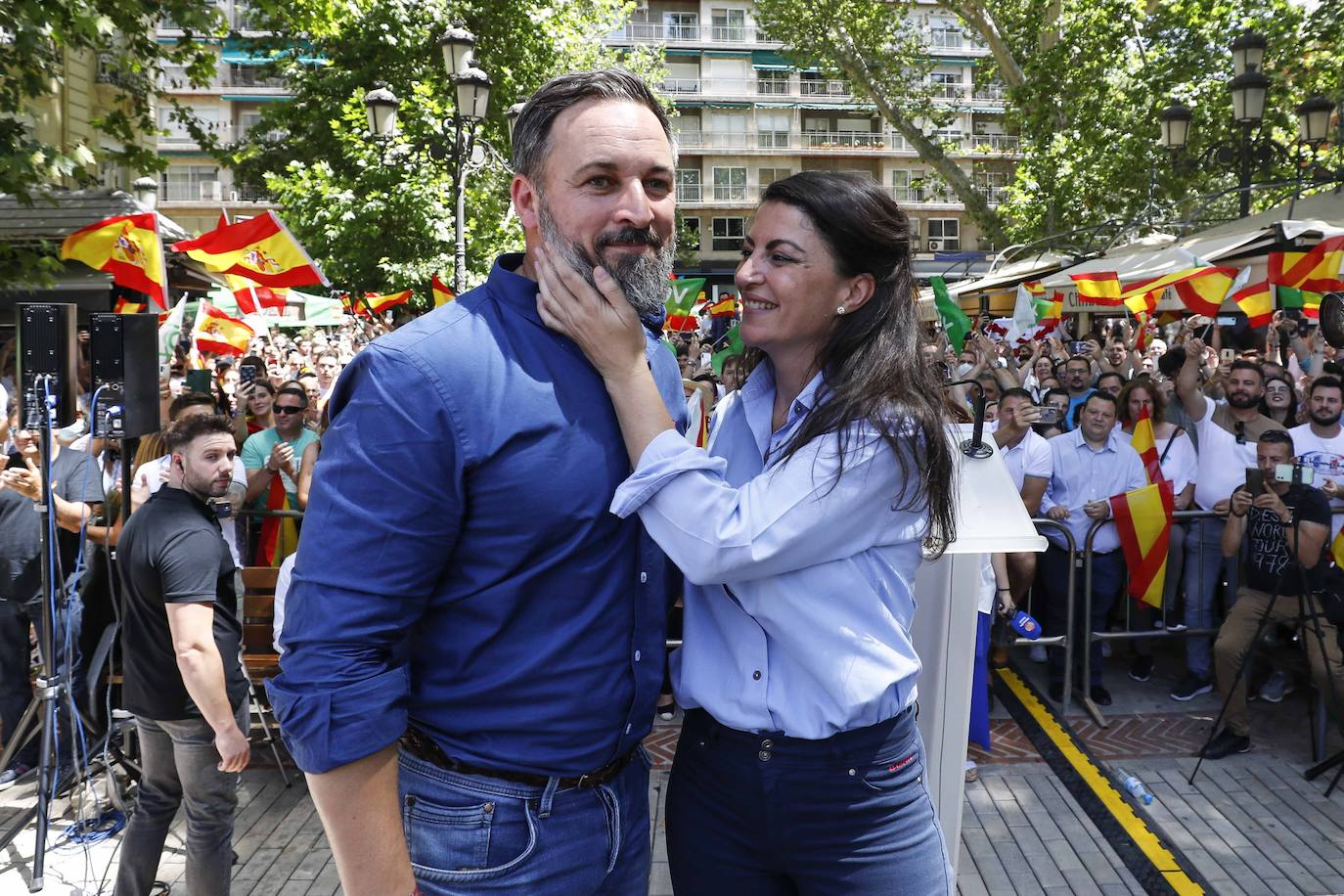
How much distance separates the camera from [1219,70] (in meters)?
21.5

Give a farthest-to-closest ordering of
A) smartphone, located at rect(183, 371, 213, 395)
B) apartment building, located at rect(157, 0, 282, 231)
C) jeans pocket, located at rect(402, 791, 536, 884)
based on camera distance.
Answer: apartment building, located at rect(157, 0, 282, 231)
smartphone, located at rect(183, 371, 213, 395)
jeans pocket, located at rect(402, 791, 536, 884)

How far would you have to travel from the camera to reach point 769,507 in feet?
6.13

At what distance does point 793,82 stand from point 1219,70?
40.7m

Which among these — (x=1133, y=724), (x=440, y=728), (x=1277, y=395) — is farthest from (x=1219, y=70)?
(x=440, y=728)

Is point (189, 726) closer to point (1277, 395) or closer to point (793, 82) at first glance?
point (1277, 395)

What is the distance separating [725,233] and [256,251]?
5241 centimetres

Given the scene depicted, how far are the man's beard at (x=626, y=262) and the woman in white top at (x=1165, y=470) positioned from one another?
6.11 metres

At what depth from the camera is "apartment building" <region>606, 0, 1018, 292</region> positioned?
194 feet

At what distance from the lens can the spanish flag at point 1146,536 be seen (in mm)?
6875

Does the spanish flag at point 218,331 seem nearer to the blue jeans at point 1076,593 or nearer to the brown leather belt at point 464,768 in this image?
the blue jeans at point 1076,593

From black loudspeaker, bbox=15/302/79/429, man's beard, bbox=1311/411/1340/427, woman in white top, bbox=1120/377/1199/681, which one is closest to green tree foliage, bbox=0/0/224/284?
black loudspeaker, bbox=15/302/79/429

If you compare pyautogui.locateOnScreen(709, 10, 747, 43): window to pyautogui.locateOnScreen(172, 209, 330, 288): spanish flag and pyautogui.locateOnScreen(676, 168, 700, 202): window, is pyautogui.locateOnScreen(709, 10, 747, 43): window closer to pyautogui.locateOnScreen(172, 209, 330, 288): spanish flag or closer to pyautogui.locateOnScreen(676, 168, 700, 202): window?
pyautogui.locateOnScreen(676, 168, 700, 202): window

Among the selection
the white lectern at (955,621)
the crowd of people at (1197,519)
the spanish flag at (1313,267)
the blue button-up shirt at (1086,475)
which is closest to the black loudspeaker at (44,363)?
the white lectern at (955,621)

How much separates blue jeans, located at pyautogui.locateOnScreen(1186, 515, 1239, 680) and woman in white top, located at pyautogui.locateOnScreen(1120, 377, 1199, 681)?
0.25 ft
